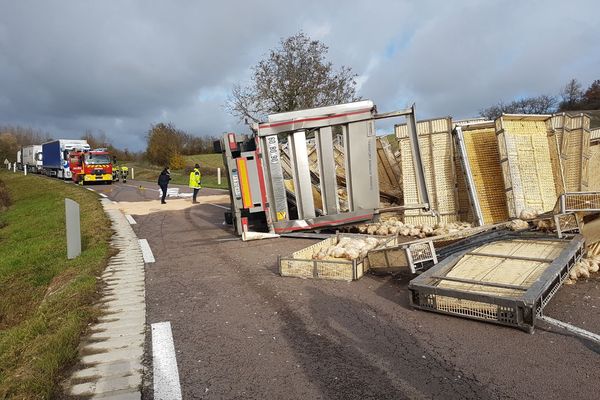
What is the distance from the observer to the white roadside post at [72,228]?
7934 millimetres

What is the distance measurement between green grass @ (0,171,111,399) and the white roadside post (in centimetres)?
20

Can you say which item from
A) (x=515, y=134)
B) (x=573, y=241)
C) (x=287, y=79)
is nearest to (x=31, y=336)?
(x=573, y=241)

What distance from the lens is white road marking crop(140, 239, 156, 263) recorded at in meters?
7.90

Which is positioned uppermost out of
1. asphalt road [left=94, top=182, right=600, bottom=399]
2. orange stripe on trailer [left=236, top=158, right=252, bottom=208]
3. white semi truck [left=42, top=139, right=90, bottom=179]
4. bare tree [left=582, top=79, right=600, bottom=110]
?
bare tree [left=582, top=79, right=600, bottom=110]

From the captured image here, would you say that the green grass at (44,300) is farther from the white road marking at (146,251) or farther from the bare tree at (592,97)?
the bare tree at (592,97)

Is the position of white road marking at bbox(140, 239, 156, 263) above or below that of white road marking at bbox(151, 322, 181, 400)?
above

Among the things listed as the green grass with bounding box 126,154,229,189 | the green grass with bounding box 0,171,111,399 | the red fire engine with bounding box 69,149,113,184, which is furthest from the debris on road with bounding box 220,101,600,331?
the green grass with bounding box 126,154,229,189

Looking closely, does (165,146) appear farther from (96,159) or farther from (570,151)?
(570,151)

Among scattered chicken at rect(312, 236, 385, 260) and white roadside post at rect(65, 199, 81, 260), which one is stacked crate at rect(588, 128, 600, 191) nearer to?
scattered chicken at rect(312, 236, 385, 260)

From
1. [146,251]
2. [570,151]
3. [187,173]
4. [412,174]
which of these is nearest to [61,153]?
[187,173]

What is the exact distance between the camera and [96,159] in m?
32.6

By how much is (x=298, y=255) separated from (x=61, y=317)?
127 inches

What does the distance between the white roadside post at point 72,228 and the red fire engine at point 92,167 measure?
87.1 feet

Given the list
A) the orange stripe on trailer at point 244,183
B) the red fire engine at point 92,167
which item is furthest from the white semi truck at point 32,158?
the orange stripe on trailer at point 244,183
